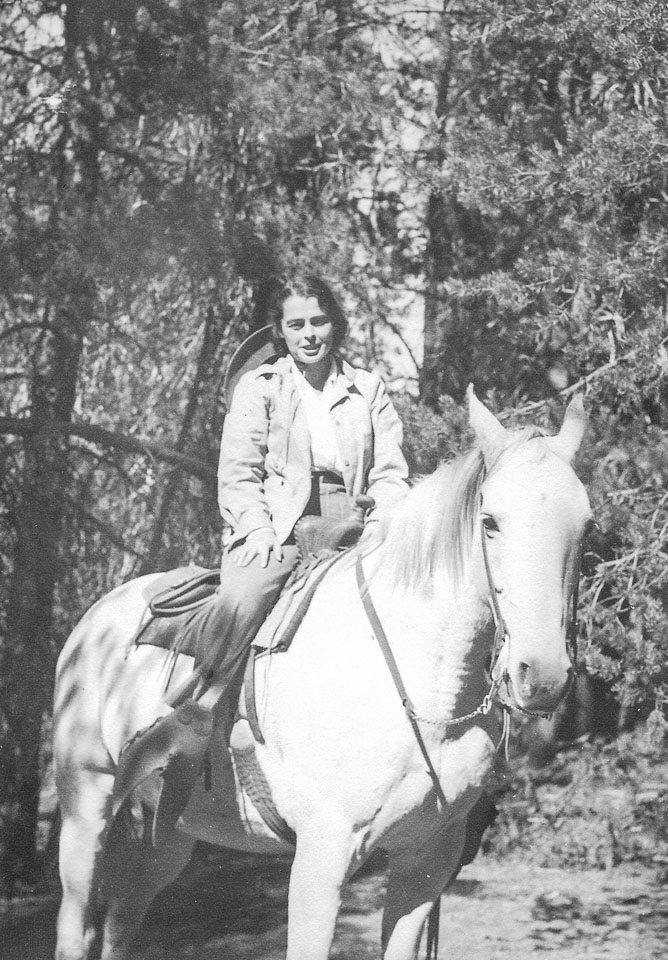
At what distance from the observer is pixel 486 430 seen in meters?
2.94

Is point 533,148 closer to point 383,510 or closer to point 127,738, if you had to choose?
point 383,510

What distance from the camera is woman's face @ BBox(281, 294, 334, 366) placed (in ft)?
12.1

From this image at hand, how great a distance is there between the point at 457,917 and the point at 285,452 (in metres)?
3.51

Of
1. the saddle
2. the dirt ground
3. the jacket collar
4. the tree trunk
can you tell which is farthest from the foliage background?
the saddle

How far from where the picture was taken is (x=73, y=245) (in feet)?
20.2

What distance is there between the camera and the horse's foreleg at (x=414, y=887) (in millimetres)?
3361

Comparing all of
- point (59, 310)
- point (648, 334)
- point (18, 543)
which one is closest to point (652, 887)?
point (648, 334)

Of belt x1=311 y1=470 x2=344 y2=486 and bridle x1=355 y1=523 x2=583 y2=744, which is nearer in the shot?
bridle x1=355 y1=523 x2=583 y2=744

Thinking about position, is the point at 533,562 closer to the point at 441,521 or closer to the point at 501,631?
the point at 501,631

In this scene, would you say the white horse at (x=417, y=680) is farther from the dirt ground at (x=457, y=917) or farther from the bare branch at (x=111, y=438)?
the bare branch at (x=111, y=438)

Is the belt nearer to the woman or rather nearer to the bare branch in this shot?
the woman

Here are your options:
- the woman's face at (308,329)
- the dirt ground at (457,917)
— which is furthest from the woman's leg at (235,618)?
the dirt ground at (457,917)

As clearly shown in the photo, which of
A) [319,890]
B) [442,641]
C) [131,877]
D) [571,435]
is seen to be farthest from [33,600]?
[571,435]

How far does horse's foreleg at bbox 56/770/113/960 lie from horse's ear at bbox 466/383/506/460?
1920 mm
